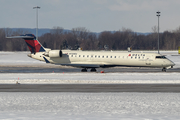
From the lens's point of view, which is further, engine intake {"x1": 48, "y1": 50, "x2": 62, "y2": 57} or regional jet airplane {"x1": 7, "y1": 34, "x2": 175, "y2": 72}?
engine intake {"x1": 48, "y1": 50, "x2": 62, "y2": 57}

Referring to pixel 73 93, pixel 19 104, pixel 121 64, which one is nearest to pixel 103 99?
pixel 73 93

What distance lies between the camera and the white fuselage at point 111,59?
3241 centimetres

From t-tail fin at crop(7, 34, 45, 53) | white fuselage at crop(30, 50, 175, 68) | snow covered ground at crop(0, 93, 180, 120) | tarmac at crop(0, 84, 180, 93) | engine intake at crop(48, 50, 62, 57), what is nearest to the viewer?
snow covered ground at crop(0, 93, 180, 120)

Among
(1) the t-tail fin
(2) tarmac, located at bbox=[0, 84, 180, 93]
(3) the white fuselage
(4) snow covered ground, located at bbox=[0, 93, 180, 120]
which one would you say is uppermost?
(1) the t-tail fin

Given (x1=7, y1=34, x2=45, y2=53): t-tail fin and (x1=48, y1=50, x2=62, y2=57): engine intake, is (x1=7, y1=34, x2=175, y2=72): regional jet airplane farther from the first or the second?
(x1=7, y1=34, x2=45, y2=53): t-tail fin

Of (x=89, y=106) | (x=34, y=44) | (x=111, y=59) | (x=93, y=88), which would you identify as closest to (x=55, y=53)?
(x=34, y=44)

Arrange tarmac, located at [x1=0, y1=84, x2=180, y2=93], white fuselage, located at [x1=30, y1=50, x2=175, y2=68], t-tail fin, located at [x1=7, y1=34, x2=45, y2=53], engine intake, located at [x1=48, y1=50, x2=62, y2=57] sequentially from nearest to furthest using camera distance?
tarmac, located at [x1=0, y1=84, x2=180, y2=93] → white fuselage, located at [x1=30, y1=50, x2=175, y2=68] → engine intake, located at [x1=48, y1=50, x2=62, y2=57] → t-tail fin, located at [x1=7, y1=34, x2=45, y2=53]

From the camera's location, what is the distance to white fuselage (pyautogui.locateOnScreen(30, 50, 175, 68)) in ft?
106

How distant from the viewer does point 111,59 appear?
3322 centimetres

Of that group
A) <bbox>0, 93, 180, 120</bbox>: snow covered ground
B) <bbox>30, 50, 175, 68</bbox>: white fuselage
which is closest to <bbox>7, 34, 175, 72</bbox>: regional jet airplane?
<bbox>30, 50, 175, 68</bbox>: white fuselage

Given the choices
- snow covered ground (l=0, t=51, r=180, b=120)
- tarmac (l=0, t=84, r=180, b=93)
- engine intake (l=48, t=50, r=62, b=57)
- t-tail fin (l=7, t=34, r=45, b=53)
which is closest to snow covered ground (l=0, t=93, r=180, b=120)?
snow covered ground (l=0, t=51, r=180, b=120)

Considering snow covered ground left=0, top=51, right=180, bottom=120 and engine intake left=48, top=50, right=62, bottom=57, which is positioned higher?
engine intake left=48, top=50, right=62, bottom=57

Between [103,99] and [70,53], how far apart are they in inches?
826

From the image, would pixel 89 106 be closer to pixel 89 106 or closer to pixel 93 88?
pixel 89 106
